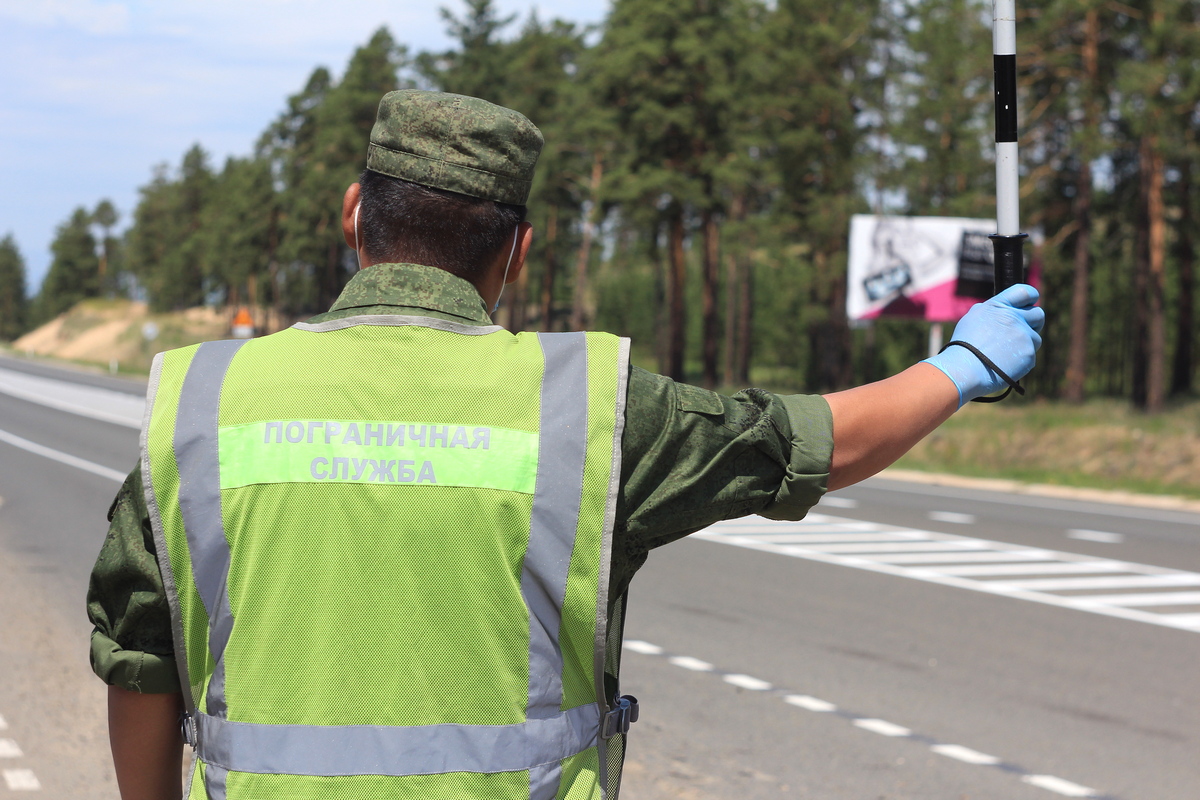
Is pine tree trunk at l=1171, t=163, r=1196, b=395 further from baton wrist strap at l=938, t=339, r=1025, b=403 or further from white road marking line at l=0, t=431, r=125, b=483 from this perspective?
baton wrist strap at l=938, t=339, r=1025, b=403

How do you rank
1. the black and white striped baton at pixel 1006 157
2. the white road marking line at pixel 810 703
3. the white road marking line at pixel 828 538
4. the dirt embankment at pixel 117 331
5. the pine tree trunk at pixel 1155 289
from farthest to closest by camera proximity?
the dirt embankment at pixel 117 331
the pine tree trunk at pixel 1155 289
the white road marking line at pixel 828 538
the white road marking line at pixel 810 703
the black and white striped baton at pixel 1006 157

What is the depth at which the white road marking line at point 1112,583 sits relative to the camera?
11.5 metres

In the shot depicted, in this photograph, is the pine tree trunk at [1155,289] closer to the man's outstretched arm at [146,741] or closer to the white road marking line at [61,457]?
the white road marking line at [61,457]

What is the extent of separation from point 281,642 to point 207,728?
195mm

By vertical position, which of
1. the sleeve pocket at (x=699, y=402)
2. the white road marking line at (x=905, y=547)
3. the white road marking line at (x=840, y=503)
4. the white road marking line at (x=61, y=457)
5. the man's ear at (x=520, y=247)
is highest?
the man's ear at (x=520, y=247)

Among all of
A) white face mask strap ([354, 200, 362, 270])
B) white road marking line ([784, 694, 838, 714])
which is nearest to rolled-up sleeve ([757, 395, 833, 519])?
white face mask strap ([354, 200, 362, 270])

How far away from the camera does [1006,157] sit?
221 centimetres

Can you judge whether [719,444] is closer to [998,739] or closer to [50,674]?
[998,739]

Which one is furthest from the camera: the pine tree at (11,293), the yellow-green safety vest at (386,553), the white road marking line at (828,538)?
the pine tree at (11,293)

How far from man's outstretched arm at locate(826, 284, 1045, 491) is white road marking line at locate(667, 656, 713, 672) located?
614cm

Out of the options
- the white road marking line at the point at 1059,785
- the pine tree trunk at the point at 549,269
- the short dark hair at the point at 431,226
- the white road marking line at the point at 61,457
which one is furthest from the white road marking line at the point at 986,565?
the pine tree trunk at the point at 549,269

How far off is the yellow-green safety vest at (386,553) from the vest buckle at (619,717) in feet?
0.40

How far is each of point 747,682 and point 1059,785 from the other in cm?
217

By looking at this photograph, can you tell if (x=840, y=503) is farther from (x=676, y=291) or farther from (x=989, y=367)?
(x=676, y=291)
